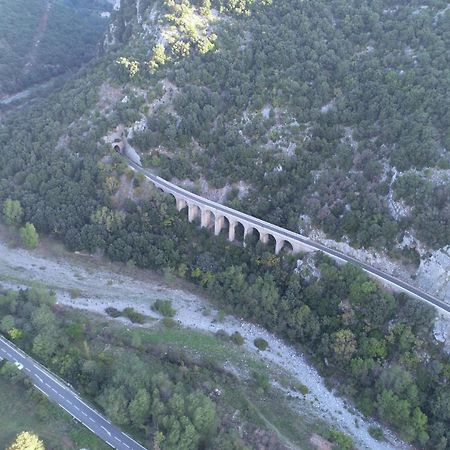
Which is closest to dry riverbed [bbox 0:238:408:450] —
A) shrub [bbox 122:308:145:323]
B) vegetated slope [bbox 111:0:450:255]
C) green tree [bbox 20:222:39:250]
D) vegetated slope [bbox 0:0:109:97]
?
shrub [bbox 122:308:145:323]

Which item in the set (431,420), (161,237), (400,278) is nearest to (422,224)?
(400,278)

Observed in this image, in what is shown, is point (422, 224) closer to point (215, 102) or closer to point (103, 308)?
point (215, 102)

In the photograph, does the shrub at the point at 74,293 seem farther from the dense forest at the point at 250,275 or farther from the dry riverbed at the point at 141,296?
the dense forest at the point at 250,275

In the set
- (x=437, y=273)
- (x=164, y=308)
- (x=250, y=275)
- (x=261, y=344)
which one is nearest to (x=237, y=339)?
(x=261, y=344)

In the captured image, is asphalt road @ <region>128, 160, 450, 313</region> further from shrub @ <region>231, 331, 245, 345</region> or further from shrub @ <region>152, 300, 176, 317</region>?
shrub @ <region>152, 300, 176, 317</region>

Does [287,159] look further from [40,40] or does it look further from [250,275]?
[40,40]

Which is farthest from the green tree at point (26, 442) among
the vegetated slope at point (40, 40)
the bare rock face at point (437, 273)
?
the vegetated slope at point (40, 40)
